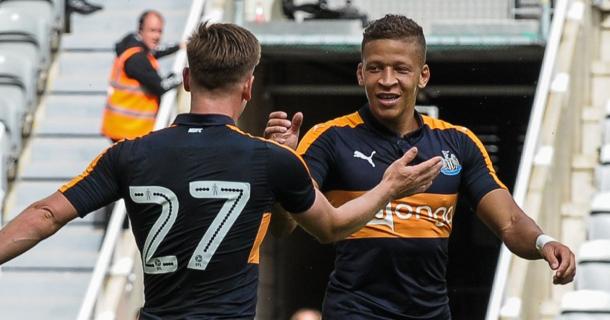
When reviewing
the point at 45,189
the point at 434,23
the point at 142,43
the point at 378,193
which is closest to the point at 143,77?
the point at 142,43

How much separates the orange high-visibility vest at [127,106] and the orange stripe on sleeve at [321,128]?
5.47 meters

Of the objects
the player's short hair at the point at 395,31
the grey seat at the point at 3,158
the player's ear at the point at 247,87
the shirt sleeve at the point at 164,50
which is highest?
the player's ear at the point at 247,87

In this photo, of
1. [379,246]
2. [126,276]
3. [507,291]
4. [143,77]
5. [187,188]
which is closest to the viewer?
[187,188]

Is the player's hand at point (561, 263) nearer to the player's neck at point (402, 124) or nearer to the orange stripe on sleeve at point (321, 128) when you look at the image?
the player's neck at point (402, 124)

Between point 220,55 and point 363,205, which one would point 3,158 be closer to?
point 363,205

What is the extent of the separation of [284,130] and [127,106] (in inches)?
250

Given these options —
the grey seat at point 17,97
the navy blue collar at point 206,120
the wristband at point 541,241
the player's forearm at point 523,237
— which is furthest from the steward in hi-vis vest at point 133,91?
the navy blue collar at point 206,120

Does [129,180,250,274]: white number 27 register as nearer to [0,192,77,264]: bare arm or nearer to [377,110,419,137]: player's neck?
[0,192,77,264]: bare arm

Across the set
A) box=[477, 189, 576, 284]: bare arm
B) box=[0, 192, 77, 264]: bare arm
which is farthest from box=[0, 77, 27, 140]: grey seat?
box=[0, 192, 77, 264]: bare arm

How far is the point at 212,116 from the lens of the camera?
5.21 metres

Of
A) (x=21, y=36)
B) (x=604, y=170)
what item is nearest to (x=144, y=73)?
(x=21, y=36)

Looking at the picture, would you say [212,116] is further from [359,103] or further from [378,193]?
[359,103]

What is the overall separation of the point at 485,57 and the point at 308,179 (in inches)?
333

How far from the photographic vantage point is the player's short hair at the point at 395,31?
6.27m
